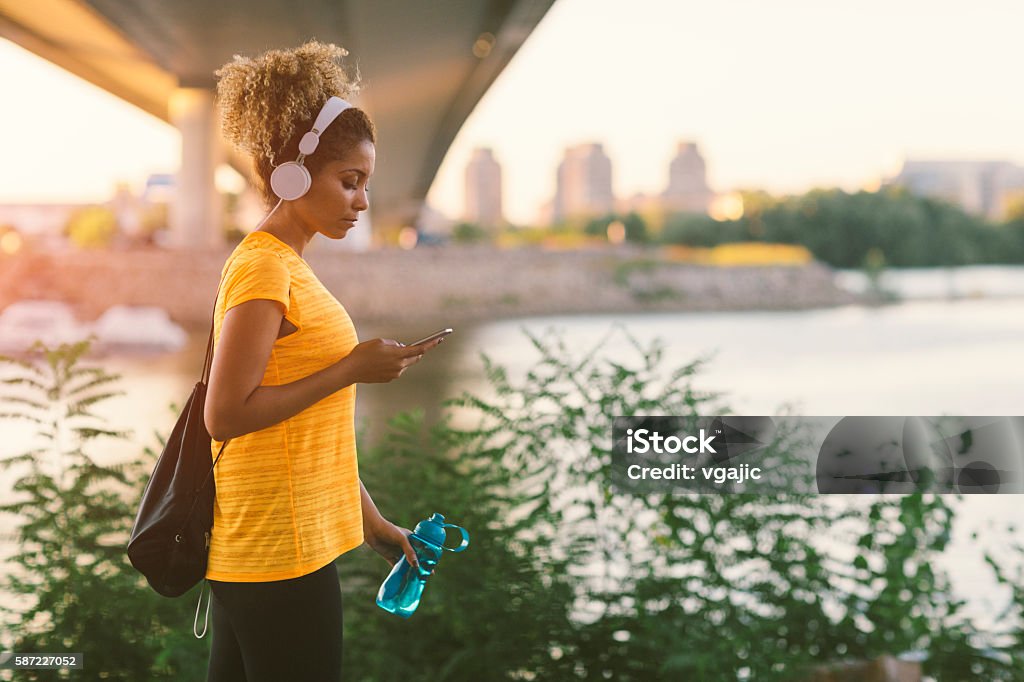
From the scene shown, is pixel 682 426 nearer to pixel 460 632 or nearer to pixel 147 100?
pixel 460 632

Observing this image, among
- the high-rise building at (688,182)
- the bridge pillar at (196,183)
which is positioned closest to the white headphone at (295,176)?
the high-rise building at (688,182)

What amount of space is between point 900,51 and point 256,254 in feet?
8.69

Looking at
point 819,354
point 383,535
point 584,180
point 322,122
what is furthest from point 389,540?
point 819,354

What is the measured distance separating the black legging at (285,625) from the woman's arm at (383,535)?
0.16 m

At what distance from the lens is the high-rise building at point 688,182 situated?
A: 3.24 metres

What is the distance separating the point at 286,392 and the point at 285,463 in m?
0.10

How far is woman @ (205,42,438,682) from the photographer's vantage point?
115 cm

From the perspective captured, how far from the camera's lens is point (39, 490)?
98.1 inches

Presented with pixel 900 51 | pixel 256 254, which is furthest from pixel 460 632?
pixel 900 51

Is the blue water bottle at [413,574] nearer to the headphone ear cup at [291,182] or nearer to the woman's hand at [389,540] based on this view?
the woman's hand at [389,540]

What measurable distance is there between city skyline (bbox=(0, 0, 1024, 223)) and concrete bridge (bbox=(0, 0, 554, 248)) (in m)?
0.30

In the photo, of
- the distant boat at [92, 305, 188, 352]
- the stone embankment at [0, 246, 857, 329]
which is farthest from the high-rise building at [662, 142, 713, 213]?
the distant boat at [92, 305, 188, 352]

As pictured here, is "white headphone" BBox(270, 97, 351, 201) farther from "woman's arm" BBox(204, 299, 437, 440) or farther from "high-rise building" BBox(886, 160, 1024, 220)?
"high-rise building" BBox(886, 160, 1024, 220)

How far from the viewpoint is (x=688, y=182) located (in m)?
3.27
